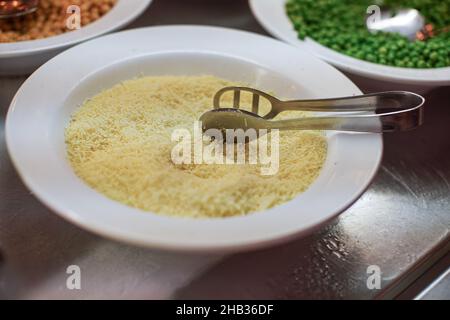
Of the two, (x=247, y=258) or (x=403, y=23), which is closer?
(x=247, y=258)

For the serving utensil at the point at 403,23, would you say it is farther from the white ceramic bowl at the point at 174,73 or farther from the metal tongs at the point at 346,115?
the metal tongs at the point at 346,115

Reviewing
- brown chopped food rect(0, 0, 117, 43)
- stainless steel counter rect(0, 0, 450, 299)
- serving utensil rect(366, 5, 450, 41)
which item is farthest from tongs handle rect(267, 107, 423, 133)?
brown chopped food rect(0, 0, 117, 43)

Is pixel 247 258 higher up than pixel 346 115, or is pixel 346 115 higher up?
pixel 346 115

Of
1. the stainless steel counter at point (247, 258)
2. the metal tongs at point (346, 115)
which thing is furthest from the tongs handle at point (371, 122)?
the stainless steel counter at point (247, 258)

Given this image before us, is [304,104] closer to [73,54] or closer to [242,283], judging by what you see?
[242,283]

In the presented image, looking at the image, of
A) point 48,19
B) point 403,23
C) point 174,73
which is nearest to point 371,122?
point 174,73

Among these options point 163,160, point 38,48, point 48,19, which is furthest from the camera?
point 48,19

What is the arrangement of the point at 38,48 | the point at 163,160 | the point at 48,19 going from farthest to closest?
the point at 48,19 < the point at 38,48 < the point at 163,160

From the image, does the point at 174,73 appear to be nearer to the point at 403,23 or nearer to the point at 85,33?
the point at 85,33
